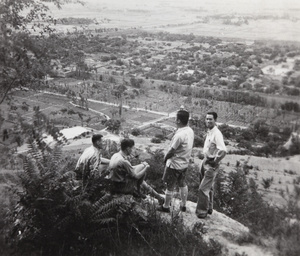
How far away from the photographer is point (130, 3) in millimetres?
110812

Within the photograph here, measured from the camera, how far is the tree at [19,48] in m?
5.36

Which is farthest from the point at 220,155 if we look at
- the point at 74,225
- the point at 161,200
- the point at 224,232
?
the point at 74,225

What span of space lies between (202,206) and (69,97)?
43269 mm

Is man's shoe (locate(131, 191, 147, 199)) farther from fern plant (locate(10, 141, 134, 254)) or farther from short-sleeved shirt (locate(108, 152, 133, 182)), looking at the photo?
fern plant (locate(10, 141, 134, 254))

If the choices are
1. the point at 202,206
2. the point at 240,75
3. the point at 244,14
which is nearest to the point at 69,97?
the point at 240,75

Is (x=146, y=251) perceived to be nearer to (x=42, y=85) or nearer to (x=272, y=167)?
(x=42, y=85)

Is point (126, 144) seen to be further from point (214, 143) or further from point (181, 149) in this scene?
point (214, 143)

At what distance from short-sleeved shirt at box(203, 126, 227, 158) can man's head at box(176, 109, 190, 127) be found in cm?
38

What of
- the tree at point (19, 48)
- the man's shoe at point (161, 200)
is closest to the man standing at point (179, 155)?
the man's shoe at point (161, 200)

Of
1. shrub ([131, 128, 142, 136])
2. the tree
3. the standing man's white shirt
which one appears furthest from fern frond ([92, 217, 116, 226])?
shrub ([131, 128, 142, 136])

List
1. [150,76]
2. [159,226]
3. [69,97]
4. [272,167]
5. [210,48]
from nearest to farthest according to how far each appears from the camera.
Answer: [159,226]
[272,167]
[69,97]
[150,76]
[210,48]

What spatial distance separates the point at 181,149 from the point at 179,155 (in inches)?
3.1

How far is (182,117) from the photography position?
4.20 meters

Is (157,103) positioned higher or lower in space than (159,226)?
lower
